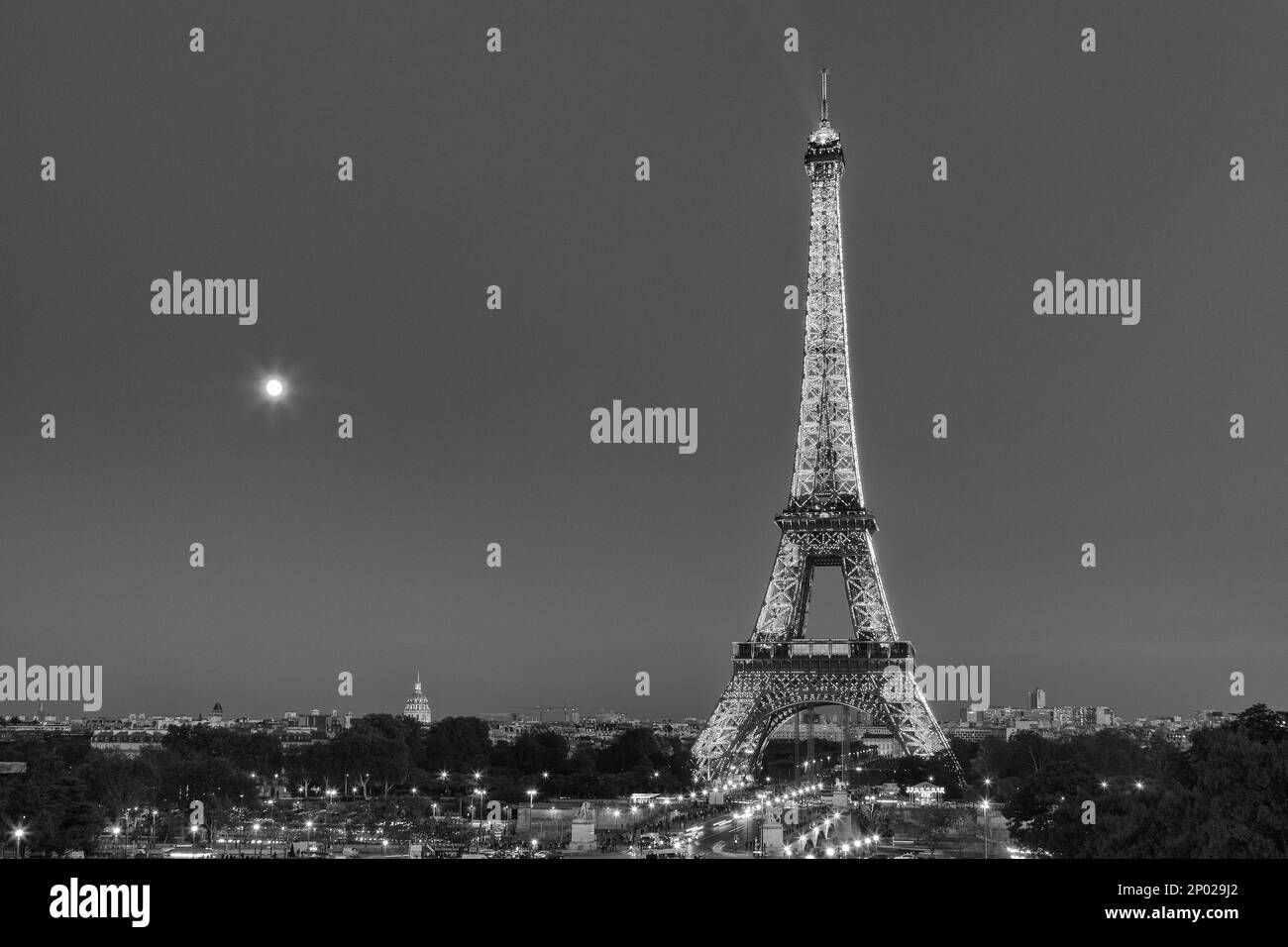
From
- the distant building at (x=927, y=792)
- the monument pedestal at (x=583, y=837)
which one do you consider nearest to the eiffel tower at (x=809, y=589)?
the distant building at (x=927, y=792)

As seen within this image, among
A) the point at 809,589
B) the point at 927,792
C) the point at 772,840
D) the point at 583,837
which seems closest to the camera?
the point at 772,840

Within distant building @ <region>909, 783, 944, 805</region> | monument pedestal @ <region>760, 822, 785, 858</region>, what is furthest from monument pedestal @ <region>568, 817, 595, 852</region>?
distant building @ <region>909, 783, 944, 805</region>

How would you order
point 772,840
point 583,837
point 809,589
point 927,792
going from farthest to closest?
point 809,589 < point 927,792 < point 583,837 < point 772,840

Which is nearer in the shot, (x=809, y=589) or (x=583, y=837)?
(x=583, y=837)

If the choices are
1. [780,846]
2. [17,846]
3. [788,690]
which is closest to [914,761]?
[788,690]

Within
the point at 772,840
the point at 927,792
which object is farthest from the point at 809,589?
the point at 772,840

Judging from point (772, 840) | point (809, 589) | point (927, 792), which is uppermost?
point (809, 589)

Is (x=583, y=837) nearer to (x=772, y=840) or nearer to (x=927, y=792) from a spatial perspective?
(x=772, y=840)

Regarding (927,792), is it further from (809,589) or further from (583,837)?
(583,837)

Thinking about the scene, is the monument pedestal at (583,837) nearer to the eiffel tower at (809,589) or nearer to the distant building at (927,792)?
the eiffel tower at (809,589)

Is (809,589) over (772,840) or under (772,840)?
over
